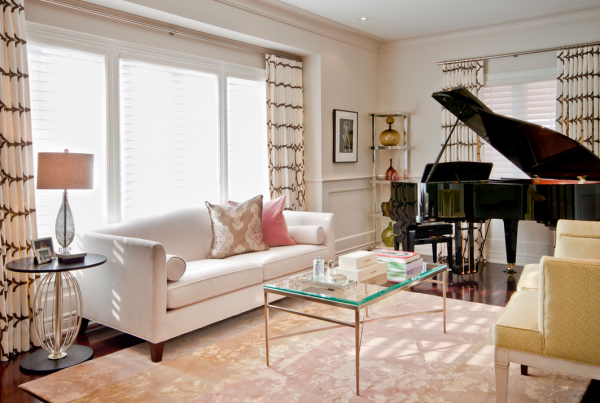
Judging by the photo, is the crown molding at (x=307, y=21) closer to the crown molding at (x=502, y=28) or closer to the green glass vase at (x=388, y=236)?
the crown molding at (x=502, y=28)

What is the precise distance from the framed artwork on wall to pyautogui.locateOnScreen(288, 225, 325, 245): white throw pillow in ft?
5.25

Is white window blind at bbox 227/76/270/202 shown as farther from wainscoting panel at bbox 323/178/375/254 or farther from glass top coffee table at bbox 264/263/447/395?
glass top coffee table at bbox 264/263/447/395

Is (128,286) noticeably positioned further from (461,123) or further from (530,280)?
(461,123)

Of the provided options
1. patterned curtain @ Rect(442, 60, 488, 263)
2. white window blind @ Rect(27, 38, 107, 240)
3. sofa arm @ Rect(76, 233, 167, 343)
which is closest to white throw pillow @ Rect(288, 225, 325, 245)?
white window blind @ Rect(27, 38, 107, 240)

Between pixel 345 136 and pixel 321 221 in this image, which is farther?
pixel 345 136

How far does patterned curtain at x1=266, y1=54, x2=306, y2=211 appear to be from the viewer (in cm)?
542

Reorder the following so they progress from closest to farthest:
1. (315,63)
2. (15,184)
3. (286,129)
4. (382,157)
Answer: (15,184)
(286,129)
(315,63)
(382,157)

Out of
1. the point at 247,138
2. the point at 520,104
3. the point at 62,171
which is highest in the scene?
the point at 520,104

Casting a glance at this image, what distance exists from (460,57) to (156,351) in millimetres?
5110

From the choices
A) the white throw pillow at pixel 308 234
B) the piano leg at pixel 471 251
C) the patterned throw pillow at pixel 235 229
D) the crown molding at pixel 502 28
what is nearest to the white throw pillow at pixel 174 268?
the patterned throw pillow at pixel 235 229

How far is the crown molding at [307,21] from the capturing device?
4.80 metres

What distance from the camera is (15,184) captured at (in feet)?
10.5

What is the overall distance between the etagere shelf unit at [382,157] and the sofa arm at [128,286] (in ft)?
13.5

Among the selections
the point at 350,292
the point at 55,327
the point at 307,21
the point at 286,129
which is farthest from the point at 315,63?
the point at 55,327
